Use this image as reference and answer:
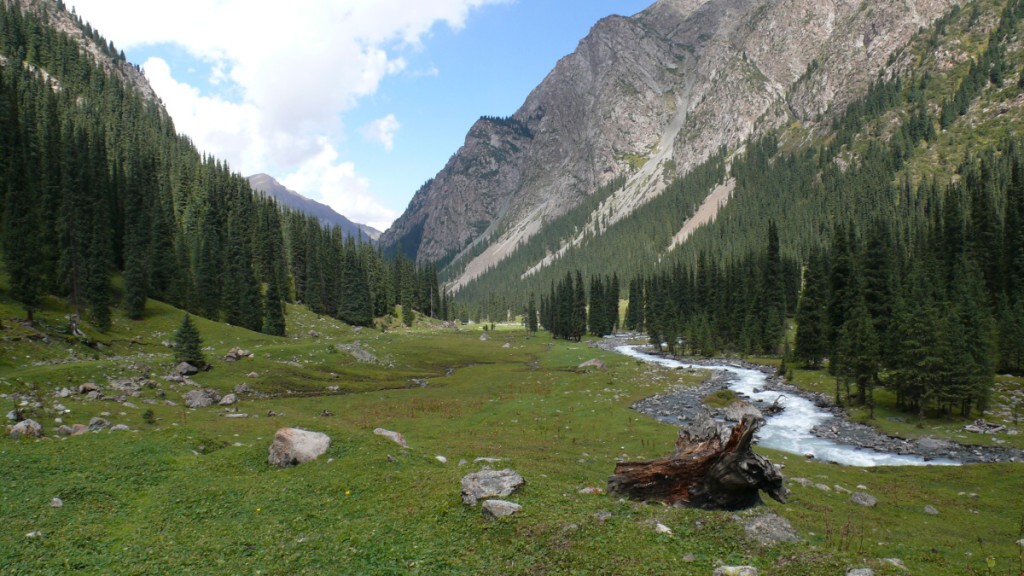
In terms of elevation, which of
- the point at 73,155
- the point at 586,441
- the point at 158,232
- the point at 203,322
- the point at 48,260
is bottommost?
the point at 586,441

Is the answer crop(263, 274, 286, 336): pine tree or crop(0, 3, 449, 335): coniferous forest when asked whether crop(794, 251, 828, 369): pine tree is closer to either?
crop(263, 274, 286, 336): pine tree

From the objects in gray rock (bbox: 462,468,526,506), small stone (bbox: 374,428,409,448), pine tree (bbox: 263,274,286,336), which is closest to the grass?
gray rock (bbox: 462,468,526,506)

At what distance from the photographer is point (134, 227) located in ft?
278

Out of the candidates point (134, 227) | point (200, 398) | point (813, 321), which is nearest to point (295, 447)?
point (200, 398)

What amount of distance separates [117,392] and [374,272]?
4353 inches

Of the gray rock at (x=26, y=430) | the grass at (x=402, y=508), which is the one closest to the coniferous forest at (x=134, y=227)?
the grass at (x=402, y=508)

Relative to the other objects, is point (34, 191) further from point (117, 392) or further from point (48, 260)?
point (117, 392)

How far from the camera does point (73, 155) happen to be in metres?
83.8

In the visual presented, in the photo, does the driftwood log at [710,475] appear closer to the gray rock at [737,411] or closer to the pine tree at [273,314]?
the gray rock at [737,411]

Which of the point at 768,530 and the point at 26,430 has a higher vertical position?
the point at 768,530

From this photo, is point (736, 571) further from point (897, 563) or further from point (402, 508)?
point (402, 508)

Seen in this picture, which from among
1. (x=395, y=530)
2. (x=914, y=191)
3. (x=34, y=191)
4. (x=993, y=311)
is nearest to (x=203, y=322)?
(x=34, y=191)

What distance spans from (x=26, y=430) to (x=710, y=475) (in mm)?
30398

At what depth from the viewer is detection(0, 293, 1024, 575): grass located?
12.9 m
